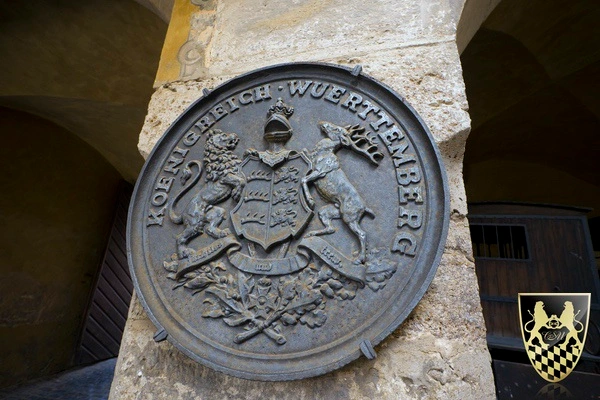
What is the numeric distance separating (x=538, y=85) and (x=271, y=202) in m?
3.34

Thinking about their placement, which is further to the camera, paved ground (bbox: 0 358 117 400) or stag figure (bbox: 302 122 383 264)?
paved ground (bbox: 0 358 117 400)

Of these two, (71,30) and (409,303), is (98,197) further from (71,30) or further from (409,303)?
(409,303)

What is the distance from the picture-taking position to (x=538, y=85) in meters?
3.22

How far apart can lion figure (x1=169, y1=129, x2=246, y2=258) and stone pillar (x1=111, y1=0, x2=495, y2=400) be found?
30 cm

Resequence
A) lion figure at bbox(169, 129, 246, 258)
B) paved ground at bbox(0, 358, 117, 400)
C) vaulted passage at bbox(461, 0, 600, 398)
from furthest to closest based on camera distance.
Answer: paved ground at bbox(0, 358, 117, 400) → vaulted passage at bbox(461, 0, 600, 398) → lion figure at bbox(169, 129, 246, 258)

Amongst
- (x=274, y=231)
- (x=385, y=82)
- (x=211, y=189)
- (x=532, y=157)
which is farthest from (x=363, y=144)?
(x=532, y=157)

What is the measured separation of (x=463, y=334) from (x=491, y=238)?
4.64ft

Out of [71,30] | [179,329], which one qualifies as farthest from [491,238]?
[71,30]

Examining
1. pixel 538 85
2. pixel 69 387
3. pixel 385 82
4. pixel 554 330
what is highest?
pixel 538 85

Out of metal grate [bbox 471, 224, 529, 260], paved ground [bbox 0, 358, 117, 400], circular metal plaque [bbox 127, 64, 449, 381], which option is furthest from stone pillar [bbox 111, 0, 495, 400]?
paved ground [bbox 0, 358, 117, 400]

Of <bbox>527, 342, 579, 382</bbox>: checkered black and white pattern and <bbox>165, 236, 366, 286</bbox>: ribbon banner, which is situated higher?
<bbox>165, 236, 366, 286</bbox>: ribbon banner

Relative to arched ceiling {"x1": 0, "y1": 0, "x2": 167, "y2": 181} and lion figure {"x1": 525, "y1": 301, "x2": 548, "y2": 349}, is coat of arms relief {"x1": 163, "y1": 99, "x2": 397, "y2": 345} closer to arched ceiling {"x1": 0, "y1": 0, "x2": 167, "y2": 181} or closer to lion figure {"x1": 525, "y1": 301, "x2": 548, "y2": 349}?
lion figure {"x1": 525, "y1": 301, "x2": 548, "y2": 349}

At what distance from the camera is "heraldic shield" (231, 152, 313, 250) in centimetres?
106

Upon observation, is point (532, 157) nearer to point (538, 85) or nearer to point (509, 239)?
point (538, 85)
